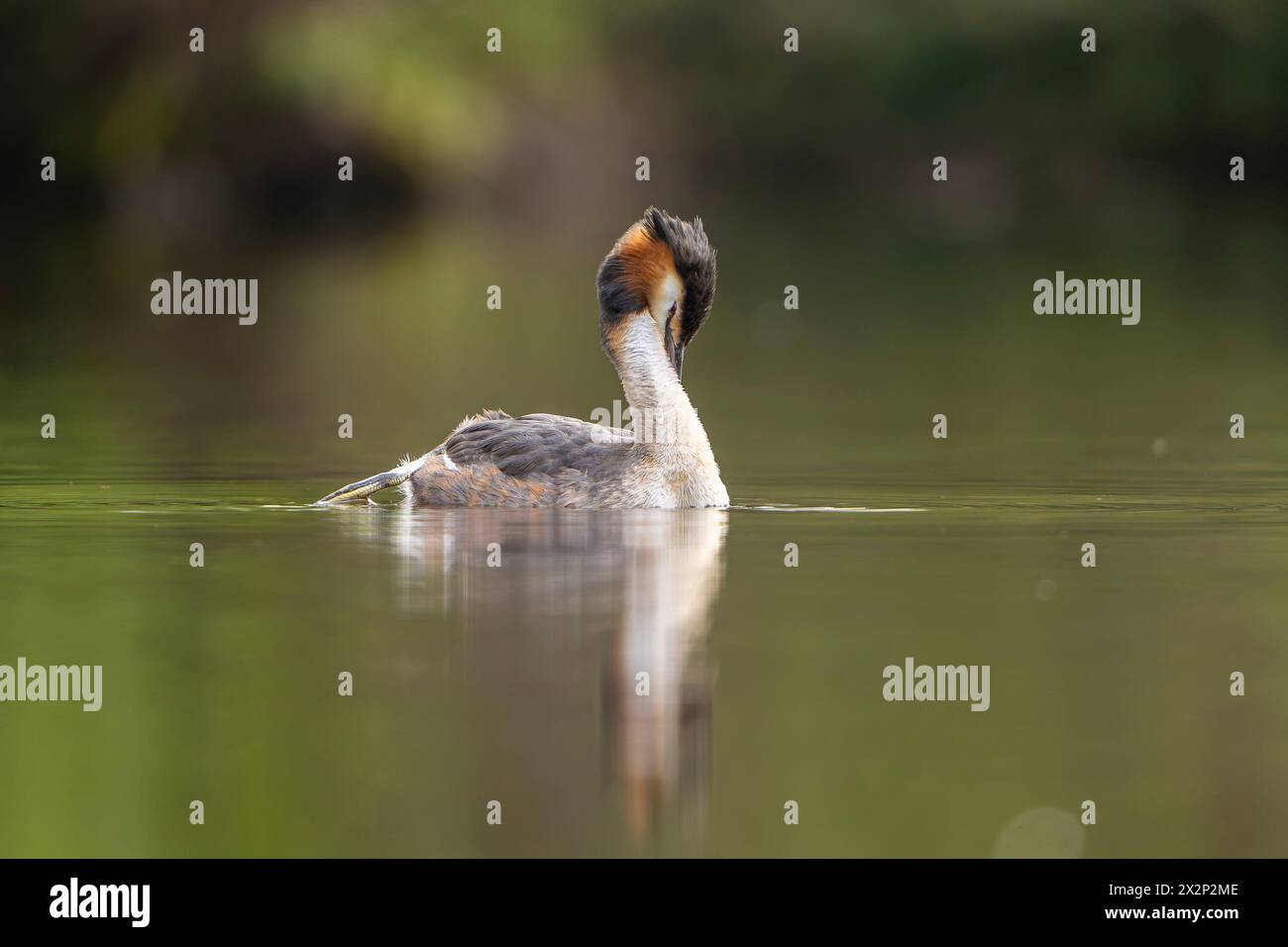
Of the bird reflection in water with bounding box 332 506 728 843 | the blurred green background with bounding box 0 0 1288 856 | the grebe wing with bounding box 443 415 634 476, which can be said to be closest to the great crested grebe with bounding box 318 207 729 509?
the grebe wing with bounding box 443 415 634 476

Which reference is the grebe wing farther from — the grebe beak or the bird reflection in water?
the grebe beak

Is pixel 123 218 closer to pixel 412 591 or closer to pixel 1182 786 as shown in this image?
pixel 412 591

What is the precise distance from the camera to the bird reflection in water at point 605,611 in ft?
26.6

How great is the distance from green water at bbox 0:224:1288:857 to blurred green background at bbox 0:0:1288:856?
3 centimetres

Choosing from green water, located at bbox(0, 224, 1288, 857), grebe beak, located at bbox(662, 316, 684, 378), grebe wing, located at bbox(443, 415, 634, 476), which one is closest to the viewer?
green water, located at bbox(0, 224, 1288, 857)

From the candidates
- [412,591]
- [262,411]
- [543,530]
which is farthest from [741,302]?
[412,591]

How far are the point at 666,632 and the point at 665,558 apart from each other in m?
2.06

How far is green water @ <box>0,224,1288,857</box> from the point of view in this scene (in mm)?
7582

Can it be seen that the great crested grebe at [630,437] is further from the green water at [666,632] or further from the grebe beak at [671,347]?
the green water at [666,632]

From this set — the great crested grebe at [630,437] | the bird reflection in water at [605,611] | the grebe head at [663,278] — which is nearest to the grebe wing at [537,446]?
the great crested grebe at [630,437]

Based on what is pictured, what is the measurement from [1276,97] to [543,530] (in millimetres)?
59210

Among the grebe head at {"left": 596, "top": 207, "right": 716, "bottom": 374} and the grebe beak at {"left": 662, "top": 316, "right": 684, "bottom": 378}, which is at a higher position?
the grebe head at {"left": 596, "top": 207, "right": 716, "bottom": 374}

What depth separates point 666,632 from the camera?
10000mm

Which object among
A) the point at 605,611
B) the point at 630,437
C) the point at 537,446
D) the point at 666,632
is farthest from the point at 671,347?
the point at 666,632
